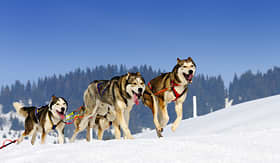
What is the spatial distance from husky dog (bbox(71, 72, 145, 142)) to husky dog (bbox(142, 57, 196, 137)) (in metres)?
0.59

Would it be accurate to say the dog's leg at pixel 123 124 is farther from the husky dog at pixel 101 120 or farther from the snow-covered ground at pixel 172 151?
the husky dog at pixel 101 120

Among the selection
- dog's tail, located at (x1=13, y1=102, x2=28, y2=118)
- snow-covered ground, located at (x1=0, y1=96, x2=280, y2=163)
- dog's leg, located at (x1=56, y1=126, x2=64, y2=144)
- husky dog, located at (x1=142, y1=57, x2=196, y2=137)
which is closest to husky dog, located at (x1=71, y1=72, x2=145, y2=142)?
dog's leg, located at (x1=56, y1=126, x2=64, y2=144)

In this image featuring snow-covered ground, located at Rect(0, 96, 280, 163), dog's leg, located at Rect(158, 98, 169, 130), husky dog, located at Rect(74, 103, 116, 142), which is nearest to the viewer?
snow-covered ground, located at Rect(0, 96, 280, 163)

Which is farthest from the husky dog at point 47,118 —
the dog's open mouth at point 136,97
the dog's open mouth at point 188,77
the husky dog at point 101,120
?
the dog's open mouth at point 188,77

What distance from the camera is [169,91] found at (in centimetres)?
651

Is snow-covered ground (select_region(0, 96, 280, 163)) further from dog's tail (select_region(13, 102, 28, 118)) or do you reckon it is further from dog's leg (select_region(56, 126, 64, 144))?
dog's tail (select_region(13, 102, 28, 118))

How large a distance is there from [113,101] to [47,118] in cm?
237

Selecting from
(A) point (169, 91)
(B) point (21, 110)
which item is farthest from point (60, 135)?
(A) point (169, 91)

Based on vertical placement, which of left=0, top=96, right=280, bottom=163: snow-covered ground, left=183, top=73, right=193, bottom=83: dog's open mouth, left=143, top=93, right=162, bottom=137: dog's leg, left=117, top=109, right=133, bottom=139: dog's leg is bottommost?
left=0, top=96, right=280, bottom=163: snow-covered ground

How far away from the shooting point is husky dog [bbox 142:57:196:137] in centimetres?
617

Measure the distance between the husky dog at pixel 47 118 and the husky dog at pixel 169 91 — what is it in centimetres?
197

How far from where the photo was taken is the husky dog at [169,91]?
617 centimetres

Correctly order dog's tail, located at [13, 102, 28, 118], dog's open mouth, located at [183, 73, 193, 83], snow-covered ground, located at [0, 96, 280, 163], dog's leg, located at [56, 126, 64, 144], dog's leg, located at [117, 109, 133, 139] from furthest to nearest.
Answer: dog's tail, located at [13, 102, 28, 118] → dog's leg, located at [56, 126, 64, 144] → dog's leg, located at [117, 109, 133, 139] → dog's open mouth, located at [183, 73, 193, 83] → snow-covered ground, located at [0, 96, 280, 163]

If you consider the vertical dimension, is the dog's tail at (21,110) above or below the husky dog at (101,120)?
above
